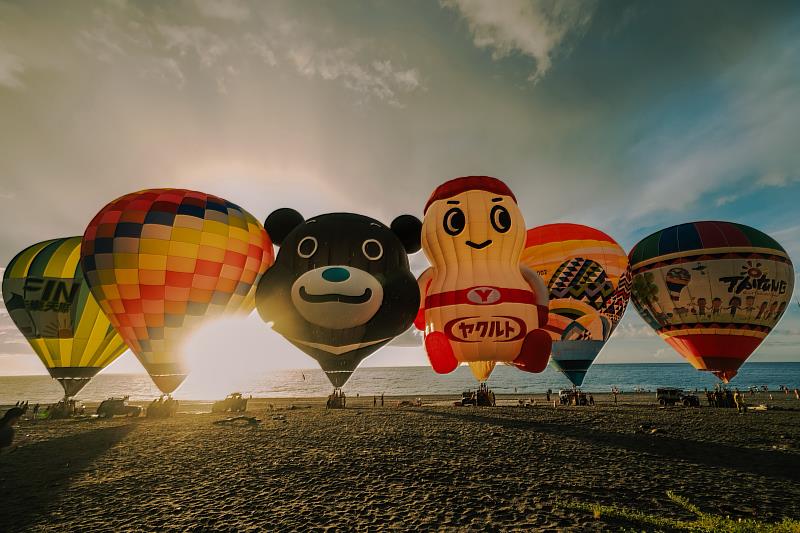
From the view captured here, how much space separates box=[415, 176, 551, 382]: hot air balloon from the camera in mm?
12406

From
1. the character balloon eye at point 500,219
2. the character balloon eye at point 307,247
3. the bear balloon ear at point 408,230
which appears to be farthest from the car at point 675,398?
the character balloon eye at point 307,247

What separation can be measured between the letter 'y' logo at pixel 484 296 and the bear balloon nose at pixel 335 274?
4037 millimetres

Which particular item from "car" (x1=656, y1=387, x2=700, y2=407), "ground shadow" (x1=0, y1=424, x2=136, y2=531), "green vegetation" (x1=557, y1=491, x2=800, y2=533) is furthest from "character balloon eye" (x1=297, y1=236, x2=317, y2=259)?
"car" (x1=656, y1=387, x2=700, y2=407)

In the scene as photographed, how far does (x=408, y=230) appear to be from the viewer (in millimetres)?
13539

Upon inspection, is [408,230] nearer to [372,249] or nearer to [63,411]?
[372,249]

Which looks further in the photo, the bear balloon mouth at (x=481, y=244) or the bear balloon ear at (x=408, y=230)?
the bear balloon ear at (x=408, y=230)

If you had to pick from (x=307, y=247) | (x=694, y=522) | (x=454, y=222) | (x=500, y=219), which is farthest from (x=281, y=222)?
(x=694, y=522)

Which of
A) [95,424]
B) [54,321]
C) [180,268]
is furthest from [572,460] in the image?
[54,321]

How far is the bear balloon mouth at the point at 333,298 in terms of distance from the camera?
Result: 430 inches

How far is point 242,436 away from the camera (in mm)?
12703

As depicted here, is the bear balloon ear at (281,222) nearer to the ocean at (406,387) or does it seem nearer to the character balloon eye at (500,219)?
the character balloon eye at (500,219)

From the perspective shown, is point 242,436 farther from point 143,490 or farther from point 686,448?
point 686,448

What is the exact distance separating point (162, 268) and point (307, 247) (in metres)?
5.35

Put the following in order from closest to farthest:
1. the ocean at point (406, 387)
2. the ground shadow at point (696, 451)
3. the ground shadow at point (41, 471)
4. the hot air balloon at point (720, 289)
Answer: the ground shadow at point (41, 471), the ground shadow at point (696, 451), the hot air balloon at point (720, 289), the ocean at point (406, 387)
